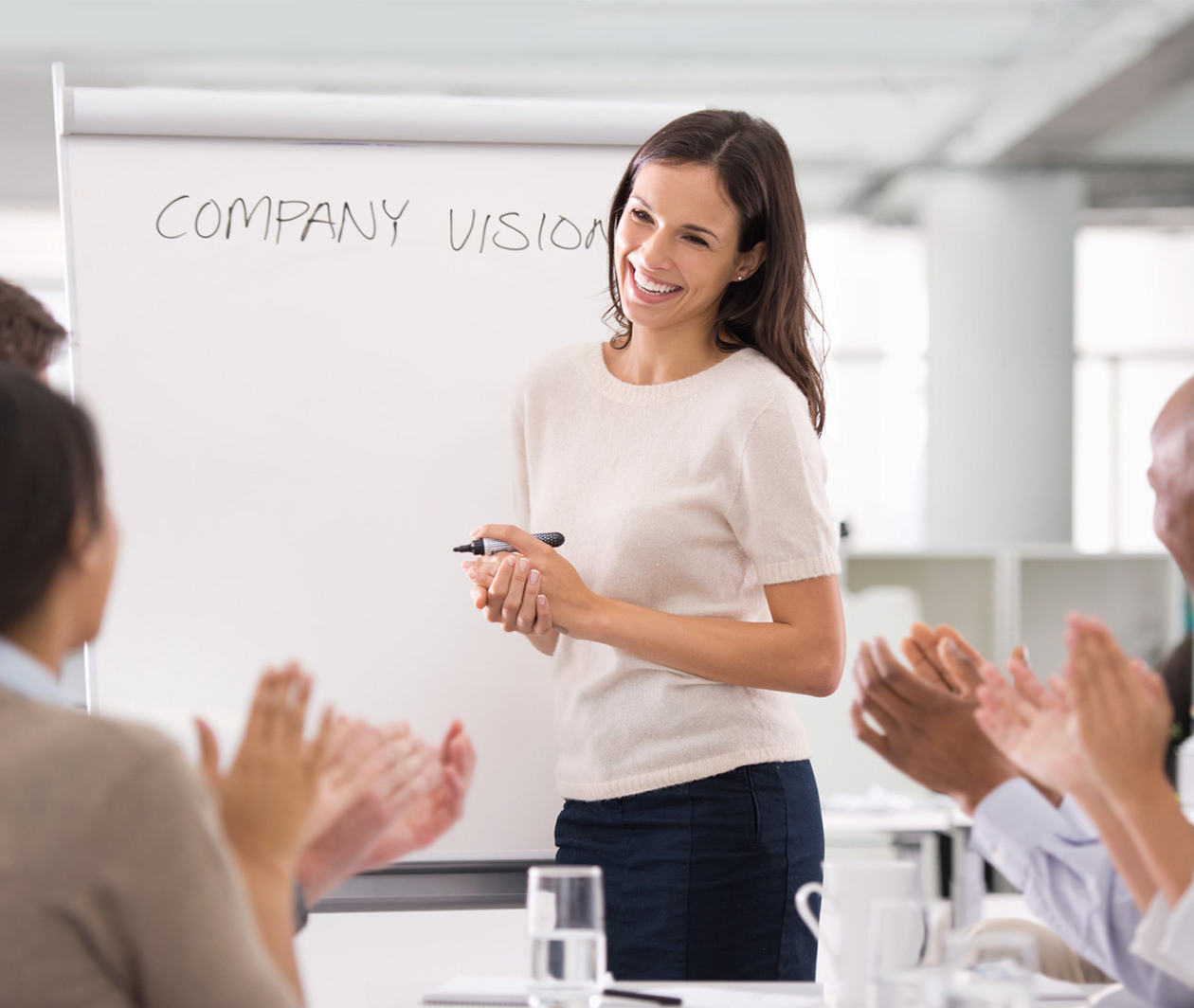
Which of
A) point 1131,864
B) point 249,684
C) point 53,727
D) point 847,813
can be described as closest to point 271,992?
point 53,727

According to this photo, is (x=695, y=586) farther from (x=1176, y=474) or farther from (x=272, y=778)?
(x=272, y=778)

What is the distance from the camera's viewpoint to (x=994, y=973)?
0.90m

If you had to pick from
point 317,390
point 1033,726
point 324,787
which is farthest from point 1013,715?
point 317,390

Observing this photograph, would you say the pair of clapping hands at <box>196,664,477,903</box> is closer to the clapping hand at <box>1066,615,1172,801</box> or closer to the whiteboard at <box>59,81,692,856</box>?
the clapping hand at <box>1066,615,1172,801</box>

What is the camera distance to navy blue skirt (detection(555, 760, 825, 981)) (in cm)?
157

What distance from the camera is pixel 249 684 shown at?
200 centimetres

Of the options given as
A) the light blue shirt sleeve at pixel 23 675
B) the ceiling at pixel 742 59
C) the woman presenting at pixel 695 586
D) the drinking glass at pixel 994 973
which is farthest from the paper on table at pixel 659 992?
the ceiling at pixel 742 59

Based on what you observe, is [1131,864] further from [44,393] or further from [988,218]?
[988,218]

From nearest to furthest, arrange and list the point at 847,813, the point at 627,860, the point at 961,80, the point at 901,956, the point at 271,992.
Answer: the point at 271,992
the point at 901,956
the point at 627,860
the point at 847,813
the point at 961,80

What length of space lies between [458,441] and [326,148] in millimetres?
491

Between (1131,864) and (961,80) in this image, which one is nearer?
(1131,864)

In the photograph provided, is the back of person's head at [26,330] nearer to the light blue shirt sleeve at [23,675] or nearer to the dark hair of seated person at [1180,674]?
the light blue shirt sleeve at [23,675]

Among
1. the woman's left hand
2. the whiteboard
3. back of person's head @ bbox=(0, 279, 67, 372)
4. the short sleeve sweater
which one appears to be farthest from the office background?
back of person's head @ bbox=(0, 279, 67, 372)

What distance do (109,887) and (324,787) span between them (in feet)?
0.71
